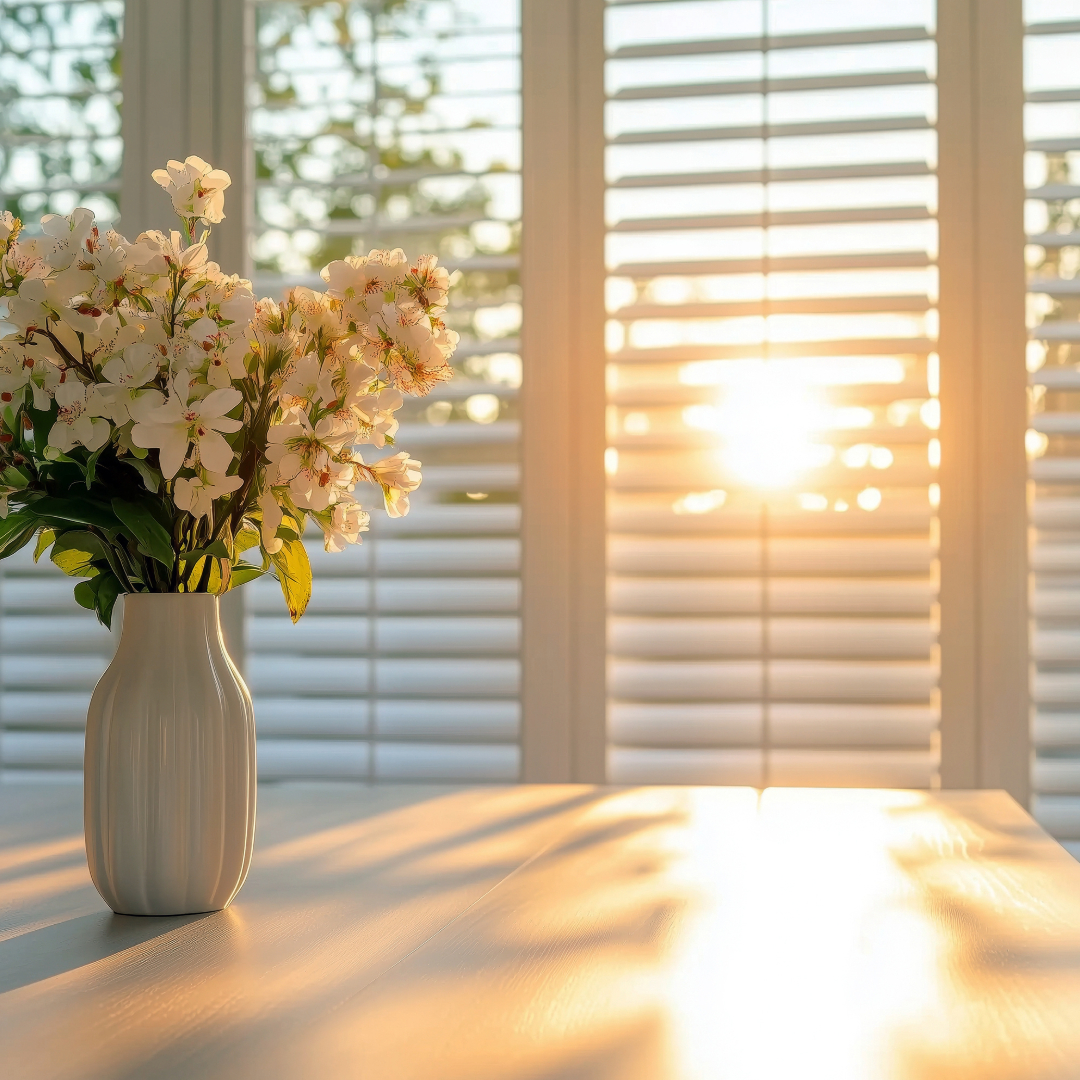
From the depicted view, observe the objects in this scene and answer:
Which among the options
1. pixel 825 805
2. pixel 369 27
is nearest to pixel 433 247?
pixel 369 27

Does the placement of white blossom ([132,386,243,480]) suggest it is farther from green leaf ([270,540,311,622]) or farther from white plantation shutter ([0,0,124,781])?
white plantation shutter ([0,0,124,781])

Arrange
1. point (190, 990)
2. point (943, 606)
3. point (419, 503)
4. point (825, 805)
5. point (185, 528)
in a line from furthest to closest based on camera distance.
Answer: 1. point (419, 503)
2. point (943, 606)
3. point (825, 805)
4. point (185, 528)
5. point (190, 990)

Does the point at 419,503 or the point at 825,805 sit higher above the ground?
the point at 419,503

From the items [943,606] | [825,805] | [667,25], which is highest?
[667,25]

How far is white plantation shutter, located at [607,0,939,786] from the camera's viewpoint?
184 cm

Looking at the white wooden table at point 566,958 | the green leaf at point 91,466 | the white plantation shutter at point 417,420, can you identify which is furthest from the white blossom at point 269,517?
the white plantation shutter at point 417,420

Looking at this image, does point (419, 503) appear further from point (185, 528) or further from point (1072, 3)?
point (1072, 3)

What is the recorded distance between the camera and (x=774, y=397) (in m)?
1.87

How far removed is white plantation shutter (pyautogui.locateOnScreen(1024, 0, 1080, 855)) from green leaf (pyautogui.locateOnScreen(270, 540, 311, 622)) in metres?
1.34

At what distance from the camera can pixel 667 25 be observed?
1.93m

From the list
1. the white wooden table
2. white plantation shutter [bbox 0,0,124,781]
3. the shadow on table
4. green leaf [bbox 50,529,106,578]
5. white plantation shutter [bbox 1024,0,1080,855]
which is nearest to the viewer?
the white wooden table

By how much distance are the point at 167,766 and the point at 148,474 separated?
0.62ft

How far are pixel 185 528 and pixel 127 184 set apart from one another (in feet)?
4.93

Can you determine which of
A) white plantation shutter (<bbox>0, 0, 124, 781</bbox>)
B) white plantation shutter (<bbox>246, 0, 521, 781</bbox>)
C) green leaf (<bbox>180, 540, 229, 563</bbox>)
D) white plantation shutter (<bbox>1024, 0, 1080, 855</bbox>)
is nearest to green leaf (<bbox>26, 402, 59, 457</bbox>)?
green leaf (<bbox>180, 540, 229, 563</bbox>)
